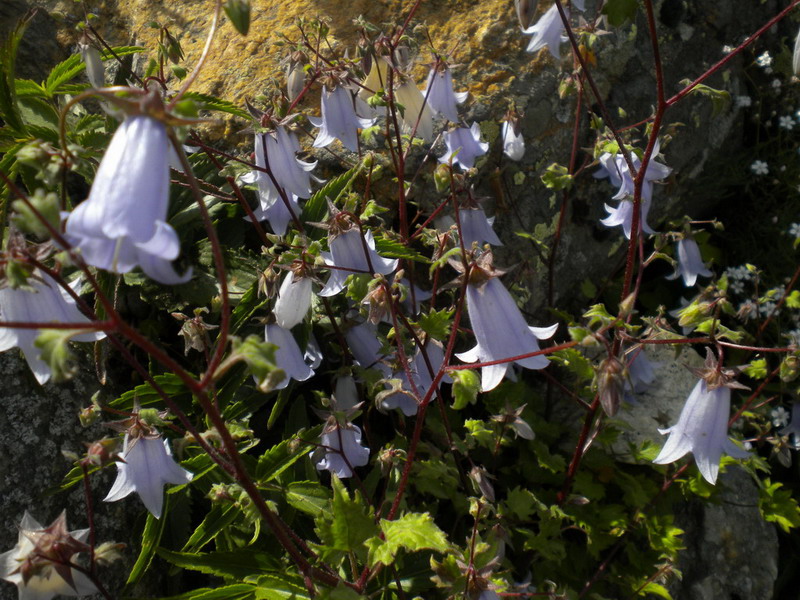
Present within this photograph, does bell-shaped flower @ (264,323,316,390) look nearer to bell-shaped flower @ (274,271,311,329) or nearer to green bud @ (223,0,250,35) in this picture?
bell-shaped flower @ (274,271,311,329)

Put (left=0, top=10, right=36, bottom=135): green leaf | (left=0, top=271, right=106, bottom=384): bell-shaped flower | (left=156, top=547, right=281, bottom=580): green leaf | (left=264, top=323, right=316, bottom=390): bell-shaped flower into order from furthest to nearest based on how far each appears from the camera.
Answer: (left=0, top=10, right=36, bottom=135): green leaf < (left=264, top=323, right=316, bottom=390): bell-shaped flower < (left=156, top=547, right=281, bottom=580): green leaf < (left=0, top=271, right=106, bottom=384): bell-shaped flower

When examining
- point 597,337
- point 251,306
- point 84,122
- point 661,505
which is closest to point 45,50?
point 84,122

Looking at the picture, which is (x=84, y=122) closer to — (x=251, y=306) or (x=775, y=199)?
(x=251, y=306)

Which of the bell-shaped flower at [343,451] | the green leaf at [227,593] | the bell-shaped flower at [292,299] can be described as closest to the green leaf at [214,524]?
the green leaf at [227,593]

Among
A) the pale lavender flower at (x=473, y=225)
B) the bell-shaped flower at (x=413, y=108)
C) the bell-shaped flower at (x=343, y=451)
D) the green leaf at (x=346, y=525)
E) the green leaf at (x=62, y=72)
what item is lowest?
the bell-shaped flower at (x=343, y=451)

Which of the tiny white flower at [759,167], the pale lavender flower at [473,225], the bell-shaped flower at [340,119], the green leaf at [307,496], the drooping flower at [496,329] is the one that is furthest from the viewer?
the tiny white flower at [759,167]

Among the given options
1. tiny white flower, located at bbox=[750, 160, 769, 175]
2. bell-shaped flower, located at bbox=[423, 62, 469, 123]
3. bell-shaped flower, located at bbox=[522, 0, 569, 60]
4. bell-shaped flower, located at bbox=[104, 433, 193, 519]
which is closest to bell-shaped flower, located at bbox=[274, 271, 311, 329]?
bell-shaped flower, located at bbox=[104, 433, 193, 519]

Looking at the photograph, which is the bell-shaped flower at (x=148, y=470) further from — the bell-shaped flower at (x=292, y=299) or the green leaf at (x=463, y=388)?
the green leaf at (x=463, y=388)
